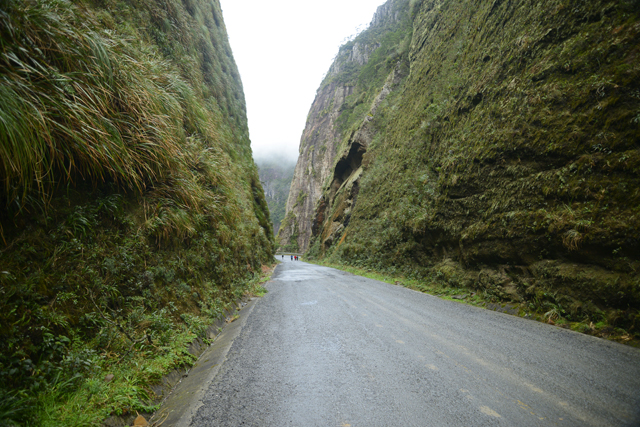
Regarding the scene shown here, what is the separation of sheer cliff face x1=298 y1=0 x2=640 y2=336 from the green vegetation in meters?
7.07

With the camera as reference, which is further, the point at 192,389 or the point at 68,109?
the point at 68,109

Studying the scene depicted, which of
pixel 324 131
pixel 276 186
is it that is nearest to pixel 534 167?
pixel 324 131

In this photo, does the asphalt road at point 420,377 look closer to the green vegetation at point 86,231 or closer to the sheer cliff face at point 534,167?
the green vegetation at point 86,231

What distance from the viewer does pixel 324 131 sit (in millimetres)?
57562

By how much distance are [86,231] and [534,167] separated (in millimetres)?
9345

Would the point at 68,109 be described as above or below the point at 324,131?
below

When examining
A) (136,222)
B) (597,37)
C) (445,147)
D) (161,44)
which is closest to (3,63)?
(136,222)

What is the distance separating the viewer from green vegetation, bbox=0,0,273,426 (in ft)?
7.23

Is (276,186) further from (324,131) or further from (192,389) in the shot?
(192,389)

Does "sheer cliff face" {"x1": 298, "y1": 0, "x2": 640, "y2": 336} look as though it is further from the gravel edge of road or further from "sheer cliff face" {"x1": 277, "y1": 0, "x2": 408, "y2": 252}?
"sheer cliff face" {"x1": 277, "y1": 0, "x2": 408, "y2": 252}

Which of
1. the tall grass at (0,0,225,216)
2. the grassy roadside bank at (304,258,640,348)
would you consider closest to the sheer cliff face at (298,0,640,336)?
the grassy roadside bank at (304,258,640,348)

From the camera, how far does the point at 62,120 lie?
3.05 m

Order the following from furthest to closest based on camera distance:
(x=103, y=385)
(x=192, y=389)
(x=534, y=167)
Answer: (x=534, y=167), (x=192, y=389), (x=103, y=385)

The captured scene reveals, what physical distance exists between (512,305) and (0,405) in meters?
8.02
